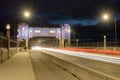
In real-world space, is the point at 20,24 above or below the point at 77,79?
above

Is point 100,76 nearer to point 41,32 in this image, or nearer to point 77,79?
point 77,79

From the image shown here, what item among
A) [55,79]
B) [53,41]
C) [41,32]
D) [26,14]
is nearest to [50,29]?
[41,32]

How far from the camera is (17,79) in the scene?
51.4ft

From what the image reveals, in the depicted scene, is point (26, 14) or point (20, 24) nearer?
point (26, 14)

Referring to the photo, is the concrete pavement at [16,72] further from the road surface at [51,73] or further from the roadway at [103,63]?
the roadway at [103,63]

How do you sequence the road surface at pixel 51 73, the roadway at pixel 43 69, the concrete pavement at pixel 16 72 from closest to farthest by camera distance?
the concrete pavement at pixel 16 72 < the roadway at pixel 43 69 < the road surface at pixel 51 73

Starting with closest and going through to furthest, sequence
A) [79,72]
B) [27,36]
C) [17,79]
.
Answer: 1. [17,79]
2. [79,72]
3. [27,36]

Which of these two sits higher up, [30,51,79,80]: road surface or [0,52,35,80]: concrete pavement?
[0,52,35,80]: concrete pavement

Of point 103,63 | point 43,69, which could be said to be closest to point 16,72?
point 43,69

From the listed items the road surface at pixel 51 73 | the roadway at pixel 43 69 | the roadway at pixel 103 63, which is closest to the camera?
the roadway at pixel 43 69

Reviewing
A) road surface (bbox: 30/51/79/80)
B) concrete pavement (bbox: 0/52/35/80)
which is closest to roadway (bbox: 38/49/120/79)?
road surface (bbox: 30/51/79/80)

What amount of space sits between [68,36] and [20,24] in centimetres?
2359

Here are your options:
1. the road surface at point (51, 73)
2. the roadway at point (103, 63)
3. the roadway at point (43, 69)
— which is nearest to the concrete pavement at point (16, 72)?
the roadway at point (43, 69)

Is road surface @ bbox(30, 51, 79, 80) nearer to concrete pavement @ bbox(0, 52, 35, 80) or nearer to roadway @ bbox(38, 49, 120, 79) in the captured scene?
concrete pavement @ bbox(0, 52, 35, 80)
